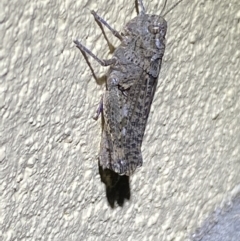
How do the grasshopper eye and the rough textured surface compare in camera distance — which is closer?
the rough textured surface

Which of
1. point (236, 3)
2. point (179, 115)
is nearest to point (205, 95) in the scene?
point (179, 115)

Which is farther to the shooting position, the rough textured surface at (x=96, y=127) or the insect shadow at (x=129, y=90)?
the insect shadow at (x=129, y=90)

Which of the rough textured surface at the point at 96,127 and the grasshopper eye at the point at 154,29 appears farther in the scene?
the grasshopper eye at the point at 154,29

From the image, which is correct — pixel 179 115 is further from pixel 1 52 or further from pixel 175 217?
pixel 1 52

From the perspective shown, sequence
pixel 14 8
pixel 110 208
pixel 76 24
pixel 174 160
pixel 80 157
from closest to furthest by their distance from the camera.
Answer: pixel 14 8
pixel 76 24
pixel 80 157
pixel 110 208
pixel 174 160

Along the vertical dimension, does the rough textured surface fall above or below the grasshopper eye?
below

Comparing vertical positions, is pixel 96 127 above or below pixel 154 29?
below

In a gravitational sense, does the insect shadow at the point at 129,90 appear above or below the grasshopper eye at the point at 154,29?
below

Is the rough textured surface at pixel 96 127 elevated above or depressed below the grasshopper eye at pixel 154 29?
below
